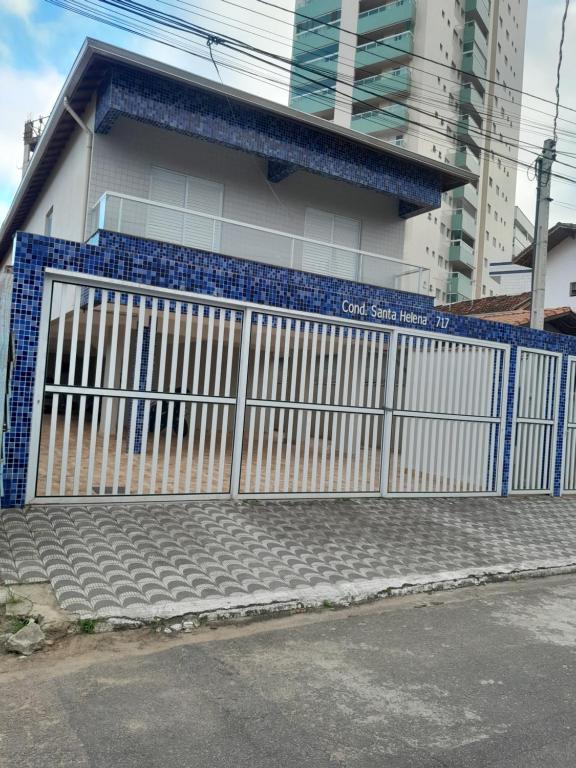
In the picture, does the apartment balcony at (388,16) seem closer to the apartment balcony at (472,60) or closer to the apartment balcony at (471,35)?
the apartment balcony at (472,60)

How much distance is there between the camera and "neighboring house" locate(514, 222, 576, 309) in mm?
22875

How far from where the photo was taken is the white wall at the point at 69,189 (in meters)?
12.9

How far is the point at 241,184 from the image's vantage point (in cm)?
1448

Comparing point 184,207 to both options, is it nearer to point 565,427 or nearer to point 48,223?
point 48,223

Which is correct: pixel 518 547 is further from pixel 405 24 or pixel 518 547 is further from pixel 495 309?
pixel 405 24

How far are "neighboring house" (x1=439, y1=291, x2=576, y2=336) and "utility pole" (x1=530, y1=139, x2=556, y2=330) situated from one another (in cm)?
178

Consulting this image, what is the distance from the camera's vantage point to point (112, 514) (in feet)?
21.2

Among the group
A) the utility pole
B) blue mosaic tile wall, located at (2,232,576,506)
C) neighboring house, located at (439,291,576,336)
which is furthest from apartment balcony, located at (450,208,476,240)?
blue mosaic tile wall, located at (2,232,576,506)

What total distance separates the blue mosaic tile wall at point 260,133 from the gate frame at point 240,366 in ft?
21.1

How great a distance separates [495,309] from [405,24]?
24.1 metres

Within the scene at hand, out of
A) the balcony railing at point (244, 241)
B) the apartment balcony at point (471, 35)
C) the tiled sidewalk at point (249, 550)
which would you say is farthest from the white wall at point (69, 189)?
the apartment balcony at point (471, 35)

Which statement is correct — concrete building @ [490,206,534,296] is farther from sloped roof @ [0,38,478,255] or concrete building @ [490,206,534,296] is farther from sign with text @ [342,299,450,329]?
sign with text @ [342,299,450,329]

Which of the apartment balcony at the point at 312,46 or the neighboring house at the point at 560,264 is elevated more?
the apartment balcony at the point at 312,46

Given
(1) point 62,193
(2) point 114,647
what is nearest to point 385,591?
(2) point 114,647
